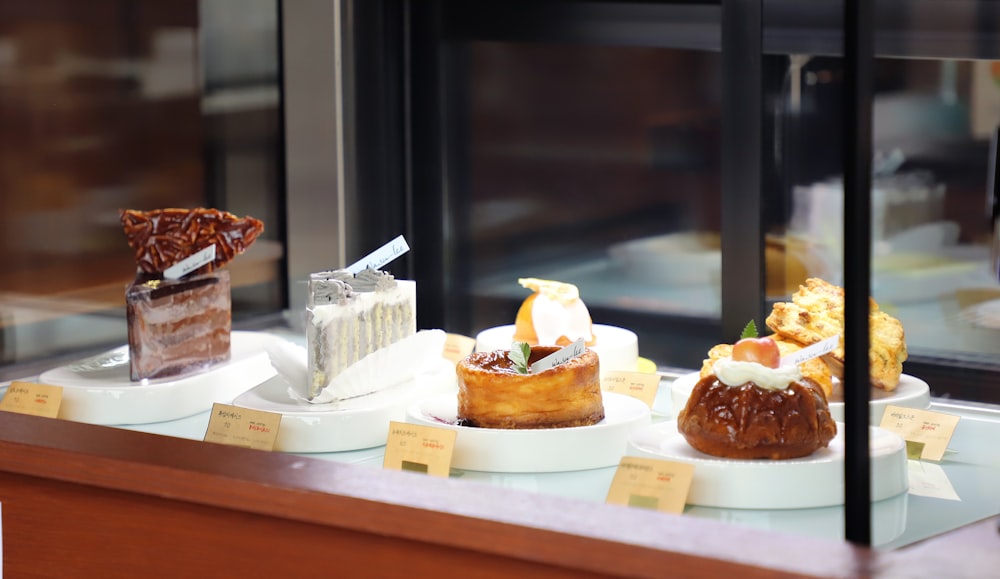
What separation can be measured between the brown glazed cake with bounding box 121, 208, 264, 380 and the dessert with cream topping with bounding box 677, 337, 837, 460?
2.13 ft

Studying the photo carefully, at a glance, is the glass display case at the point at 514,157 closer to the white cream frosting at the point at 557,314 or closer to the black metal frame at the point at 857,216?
the white cream frosting at the point at 557,314

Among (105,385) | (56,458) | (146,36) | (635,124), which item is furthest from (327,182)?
(56,458)

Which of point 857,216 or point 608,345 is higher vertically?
point 857,216

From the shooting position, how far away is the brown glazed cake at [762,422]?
1.05 m

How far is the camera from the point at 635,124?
218 cm

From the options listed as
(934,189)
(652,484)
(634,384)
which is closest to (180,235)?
(634,384)

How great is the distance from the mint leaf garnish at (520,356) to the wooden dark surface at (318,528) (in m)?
→ 0.20

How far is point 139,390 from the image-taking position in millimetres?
1383

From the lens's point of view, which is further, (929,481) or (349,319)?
(349,319)

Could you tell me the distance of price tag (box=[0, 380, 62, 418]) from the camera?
4.55 ft

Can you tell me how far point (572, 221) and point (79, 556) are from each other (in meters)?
1.25

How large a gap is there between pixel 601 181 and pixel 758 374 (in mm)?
1171

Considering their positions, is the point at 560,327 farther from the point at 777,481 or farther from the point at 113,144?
the point at 113,144

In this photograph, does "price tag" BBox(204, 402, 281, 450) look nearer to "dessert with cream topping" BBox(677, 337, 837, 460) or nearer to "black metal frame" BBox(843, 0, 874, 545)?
"dessert with cream topping" BBox(677, 337, 837, 460)
